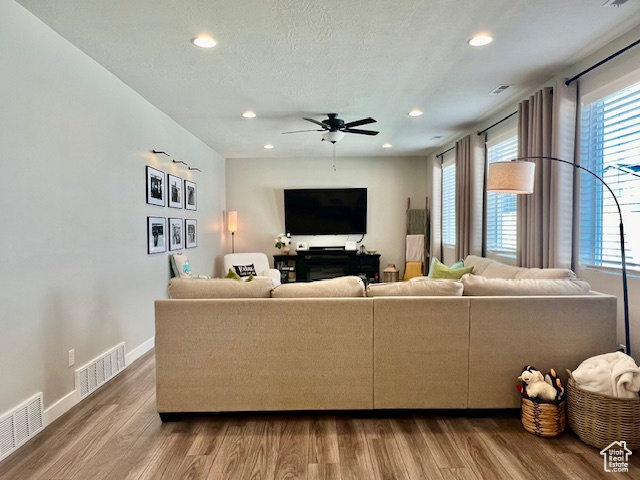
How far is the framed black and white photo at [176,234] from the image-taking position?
4.86m

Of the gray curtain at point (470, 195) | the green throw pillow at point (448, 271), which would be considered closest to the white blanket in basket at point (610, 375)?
the green throw pillow at point (448, 271)

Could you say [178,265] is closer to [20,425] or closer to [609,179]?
[20,425]

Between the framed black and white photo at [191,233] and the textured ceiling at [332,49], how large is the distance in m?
1.43

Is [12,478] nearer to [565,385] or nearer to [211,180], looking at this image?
[565,385]

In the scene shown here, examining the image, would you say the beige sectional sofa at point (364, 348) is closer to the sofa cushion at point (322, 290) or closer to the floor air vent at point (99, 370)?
the sofa cushion at point (322, 290)

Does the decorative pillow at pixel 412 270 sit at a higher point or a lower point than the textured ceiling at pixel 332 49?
lower

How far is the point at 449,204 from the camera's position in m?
6.59

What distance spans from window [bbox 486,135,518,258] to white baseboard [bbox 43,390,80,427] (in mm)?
4326

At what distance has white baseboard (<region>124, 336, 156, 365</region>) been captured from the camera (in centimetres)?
384

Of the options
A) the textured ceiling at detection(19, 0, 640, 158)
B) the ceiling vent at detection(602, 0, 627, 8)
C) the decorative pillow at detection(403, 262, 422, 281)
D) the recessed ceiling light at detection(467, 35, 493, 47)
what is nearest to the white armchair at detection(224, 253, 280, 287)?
the decorative pillow at detection(403, 262, 422, 281)

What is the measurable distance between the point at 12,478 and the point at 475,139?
542 centimetres

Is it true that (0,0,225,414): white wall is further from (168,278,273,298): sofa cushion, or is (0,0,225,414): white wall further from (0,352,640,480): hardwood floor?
(168,278,273,298): sofa cushion

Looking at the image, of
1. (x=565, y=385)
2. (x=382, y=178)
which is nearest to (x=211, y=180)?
(x=382, y=178)

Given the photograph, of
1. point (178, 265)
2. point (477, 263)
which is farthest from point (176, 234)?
point (477, 263)
